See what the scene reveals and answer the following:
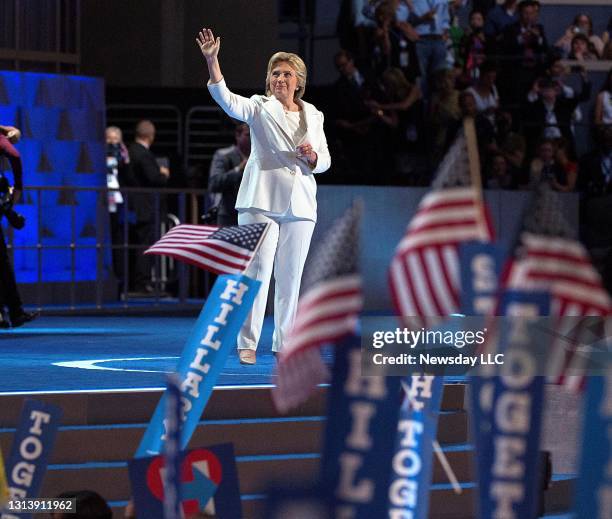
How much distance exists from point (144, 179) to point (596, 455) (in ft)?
37.0

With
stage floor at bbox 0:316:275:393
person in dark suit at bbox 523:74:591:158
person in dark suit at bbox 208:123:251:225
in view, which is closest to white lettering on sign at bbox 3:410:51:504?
stage floor at bbox 0:316:275:393

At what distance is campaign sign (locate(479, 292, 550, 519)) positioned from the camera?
3008 millimetres

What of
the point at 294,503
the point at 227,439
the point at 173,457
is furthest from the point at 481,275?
the point at 227,439

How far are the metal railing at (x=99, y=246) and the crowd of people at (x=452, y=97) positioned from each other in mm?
2123

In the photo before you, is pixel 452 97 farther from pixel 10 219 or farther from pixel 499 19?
pixel 10 219

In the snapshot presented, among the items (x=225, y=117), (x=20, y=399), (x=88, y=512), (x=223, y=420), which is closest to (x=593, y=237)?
(x=225, y=117)

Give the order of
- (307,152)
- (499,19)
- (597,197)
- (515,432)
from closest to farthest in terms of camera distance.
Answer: (515,432) < (307,152) < (597,197) < (499,19)

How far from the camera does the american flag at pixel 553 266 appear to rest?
3.10 m

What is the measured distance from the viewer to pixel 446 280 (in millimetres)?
3508

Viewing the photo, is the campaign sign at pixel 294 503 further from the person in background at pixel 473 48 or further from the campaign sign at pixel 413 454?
the person in background at pixel 473 48

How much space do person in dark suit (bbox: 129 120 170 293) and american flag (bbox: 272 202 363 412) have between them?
10235 mm

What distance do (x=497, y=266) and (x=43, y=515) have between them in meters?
3.44

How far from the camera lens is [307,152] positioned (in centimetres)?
838

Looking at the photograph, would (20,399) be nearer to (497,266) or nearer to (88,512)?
(88,512)
